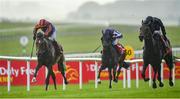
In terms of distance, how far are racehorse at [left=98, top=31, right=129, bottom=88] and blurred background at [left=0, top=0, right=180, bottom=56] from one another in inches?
6.7

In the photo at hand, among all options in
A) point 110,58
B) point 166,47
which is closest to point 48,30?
point 110,58

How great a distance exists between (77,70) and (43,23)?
1.08 m

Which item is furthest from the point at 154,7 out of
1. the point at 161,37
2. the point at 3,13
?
the point at 3,13

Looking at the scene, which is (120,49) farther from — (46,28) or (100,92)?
(46,28)

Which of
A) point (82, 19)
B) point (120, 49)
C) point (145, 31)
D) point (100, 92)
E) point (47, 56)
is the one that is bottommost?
point (100, 92)

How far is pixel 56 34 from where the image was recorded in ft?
98.0

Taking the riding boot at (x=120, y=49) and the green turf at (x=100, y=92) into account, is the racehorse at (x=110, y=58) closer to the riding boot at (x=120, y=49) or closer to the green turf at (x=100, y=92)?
the riding boot at (x=120, y=49)

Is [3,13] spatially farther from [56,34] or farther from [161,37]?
[161,37]

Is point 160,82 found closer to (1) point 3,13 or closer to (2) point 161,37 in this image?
(2) point 161,37

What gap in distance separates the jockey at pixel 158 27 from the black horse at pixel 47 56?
177cm

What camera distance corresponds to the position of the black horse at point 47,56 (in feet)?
97.5

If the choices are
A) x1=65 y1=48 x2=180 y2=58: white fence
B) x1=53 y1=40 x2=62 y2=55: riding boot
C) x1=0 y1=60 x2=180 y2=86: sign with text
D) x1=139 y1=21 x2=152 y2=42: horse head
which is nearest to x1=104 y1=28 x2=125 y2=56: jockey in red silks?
x1=65 y1=48 x2=180 y2=58: white fence

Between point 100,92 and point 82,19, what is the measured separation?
1472 millimetres

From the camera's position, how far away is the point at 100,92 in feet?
97.7
